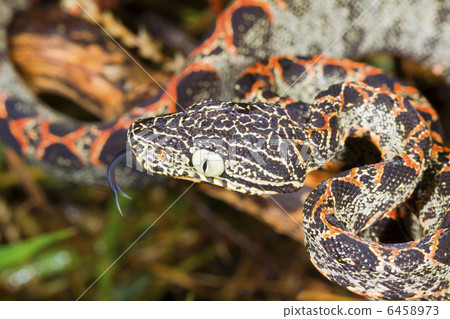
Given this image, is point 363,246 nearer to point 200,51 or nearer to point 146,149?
point 146,149

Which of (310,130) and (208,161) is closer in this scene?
(208,161)

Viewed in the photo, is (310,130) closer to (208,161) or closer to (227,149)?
(227,149)

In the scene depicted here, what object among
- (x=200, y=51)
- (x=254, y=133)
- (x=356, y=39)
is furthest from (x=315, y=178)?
(x=356, y=39)

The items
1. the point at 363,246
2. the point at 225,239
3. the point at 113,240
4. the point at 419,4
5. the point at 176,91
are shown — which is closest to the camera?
the point at 363,246

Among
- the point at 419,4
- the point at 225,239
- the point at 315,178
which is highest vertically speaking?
the point at 419,4

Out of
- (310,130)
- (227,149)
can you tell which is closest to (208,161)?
(227,149)
